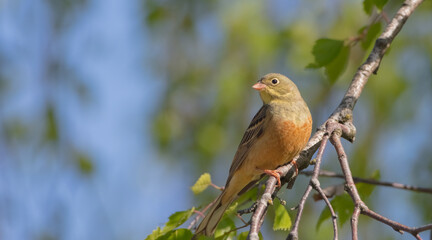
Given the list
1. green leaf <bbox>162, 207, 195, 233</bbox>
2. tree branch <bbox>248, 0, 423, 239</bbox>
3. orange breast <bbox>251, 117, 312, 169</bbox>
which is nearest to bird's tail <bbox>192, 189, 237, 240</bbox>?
green leaf <bbox>162, 207, 195, 233</bbox>

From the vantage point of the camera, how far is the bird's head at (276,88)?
6.23 m

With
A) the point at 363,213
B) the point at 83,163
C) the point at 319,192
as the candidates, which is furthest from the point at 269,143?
the point at 83,163

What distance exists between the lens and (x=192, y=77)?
1127 cm

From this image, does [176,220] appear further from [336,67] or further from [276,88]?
[276,88]

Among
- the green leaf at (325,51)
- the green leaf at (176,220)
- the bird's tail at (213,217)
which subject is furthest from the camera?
the green leaf at (325,51)

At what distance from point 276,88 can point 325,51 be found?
1.36 metres

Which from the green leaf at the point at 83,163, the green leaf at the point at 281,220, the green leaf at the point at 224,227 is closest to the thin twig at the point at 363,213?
the green leaf at the point at 281,220

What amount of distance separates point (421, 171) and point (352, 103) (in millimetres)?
4812

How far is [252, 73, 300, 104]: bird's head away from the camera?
6.23 meters

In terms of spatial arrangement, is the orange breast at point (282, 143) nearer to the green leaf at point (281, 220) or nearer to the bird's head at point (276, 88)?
the bird's head at point (276, 88)

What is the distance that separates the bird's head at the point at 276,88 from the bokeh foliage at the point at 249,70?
2.74m

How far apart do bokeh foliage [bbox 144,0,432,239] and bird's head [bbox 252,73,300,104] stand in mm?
2737

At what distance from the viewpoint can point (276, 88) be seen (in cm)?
637

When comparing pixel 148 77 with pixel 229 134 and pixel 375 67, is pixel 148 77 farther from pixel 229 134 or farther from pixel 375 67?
pixel 375 67
